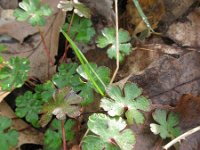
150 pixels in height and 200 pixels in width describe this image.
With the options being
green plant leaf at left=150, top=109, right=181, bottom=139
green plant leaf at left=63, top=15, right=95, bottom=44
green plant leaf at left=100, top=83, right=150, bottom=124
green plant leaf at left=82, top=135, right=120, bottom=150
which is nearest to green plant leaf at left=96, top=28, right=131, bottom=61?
green plant leaf at left=63, top=15, right=95, bottom=44

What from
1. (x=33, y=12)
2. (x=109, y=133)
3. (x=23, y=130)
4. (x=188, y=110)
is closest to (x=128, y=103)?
(x=109, y=133)

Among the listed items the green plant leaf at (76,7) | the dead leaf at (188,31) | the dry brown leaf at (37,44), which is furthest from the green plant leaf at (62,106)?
the dead leaf at (188,31)

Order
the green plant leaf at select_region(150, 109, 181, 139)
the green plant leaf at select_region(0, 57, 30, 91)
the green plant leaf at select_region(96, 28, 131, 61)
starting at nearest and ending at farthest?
the green plant leaf at select_region(150, 109, 181, 139)
the green plant leaf at select_region(0, 57, 30, 91)
the green plant leaf at select_region(96, 28, 131, 61)

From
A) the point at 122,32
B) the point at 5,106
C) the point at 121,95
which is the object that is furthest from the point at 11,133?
the point at 122,32

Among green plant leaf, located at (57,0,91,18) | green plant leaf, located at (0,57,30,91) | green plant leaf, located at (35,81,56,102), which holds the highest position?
green plant leaf, located at (57,0,91,18)

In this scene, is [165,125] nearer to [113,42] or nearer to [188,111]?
[188,111]

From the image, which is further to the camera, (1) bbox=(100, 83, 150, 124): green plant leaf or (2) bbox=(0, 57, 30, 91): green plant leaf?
(2) bbox=(0, 57, 30, 91): green plant leaf

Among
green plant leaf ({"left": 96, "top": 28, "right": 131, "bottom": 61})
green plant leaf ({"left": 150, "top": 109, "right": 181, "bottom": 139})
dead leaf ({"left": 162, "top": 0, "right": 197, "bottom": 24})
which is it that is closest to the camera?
green plant leaf ({"left": 150, "top": 109, "right": 181, "bottom": 139})

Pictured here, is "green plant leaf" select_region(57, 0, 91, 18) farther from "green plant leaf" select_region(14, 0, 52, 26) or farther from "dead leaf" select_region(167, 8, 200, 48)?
"dead leaf" select_region(167, 8, 200, 48)

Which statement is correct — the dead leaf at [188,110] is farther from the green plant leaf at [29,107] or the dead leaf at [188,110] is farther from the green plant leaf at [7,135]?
the green plant leaf at [7,135]
